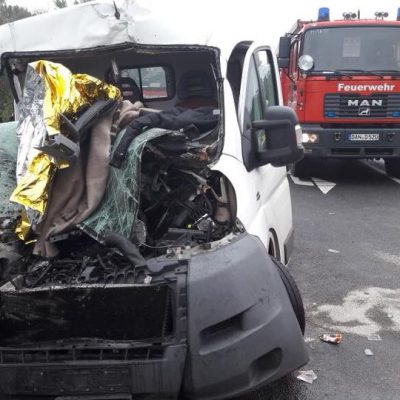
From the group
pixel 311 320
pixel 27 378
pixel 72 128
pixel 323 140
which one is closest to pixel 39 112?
pixel 72 128

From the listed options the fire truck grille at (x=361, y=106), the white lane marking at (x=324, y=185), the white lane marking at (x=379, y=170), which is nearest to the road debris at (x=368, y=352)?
the white lane marking at (x=324, y=185)

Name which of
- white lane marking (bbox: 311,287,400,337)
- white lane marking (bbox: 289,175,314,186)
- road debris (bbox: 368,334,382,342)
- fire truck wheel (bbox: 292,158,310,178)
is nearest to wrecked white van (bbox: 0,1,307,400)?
white lane marking (bbox: 311,287,400,337)

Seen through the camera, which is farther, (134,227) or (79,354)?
(134,227)

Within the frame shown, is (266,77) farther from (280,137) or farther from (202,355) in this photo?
(202,355)

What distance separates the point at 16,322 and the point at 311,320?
2.47 m

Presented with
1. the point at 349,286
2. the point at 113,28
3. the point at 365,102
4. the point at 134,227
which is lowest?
the point at 349,286

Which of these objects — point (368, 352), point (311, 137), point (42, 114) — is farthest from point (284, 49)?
point (42, 114)

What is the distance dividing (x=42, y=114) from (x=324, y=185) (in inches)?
282

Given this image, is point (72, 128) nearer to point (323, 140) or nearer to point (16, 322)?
point (16, 322)

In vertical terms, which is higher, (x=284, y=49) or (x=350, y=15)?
(x=350, y=15)

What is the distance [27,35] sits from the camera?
3695 millimetres

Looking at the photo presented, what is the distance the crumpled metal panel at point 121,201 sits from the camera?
288 centimetres

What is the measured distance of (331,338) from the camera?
4129 mm

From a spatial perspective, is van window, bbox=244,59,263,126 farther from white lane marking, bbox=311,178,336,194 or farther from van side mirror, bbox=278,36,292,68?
van side mirror, bbox=278,36,292,68
